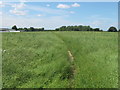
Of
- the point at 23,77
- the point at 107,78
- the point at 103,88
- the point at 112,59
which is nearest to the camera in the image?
the point at 103,88

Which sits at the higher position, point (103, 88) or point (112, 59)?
point (112, 59)

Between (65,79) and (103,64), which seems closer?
(65,79)

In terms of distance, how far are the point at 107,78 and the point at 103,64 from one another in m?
2.29

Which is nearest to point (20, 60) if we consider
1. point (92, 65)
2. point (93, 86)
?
point (92, 65)

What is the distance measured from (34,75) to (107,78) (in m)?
4.12

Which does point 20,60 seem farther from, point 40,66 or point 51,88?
point 51,88

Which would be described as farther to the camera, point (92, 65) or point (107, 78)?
point (92, 65)

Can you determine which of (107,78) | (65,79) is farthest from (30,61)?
(107,78)

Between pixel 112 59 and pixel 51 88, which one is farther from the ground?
pixel 112 59

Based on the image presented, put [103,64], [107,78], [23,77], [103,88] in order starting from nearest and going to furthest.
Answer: [103,88] → [107,78] → [23,77] → [103,64]

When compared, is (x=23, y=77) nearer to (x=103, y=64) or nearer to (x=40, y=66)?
(x=40, y=66)

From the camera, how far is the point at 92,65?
37.9 feet

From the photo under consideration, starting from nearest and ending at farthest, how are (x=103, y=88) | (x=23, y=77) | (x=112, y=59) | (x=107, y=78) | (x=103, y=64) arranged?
1. (x=103, y=88)
2. (x=107, y=78)
3. (x=23, y=77)
4. (x=103, y=64)
5. (x=112, y=59)

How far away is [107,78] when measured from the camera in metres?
9.23
